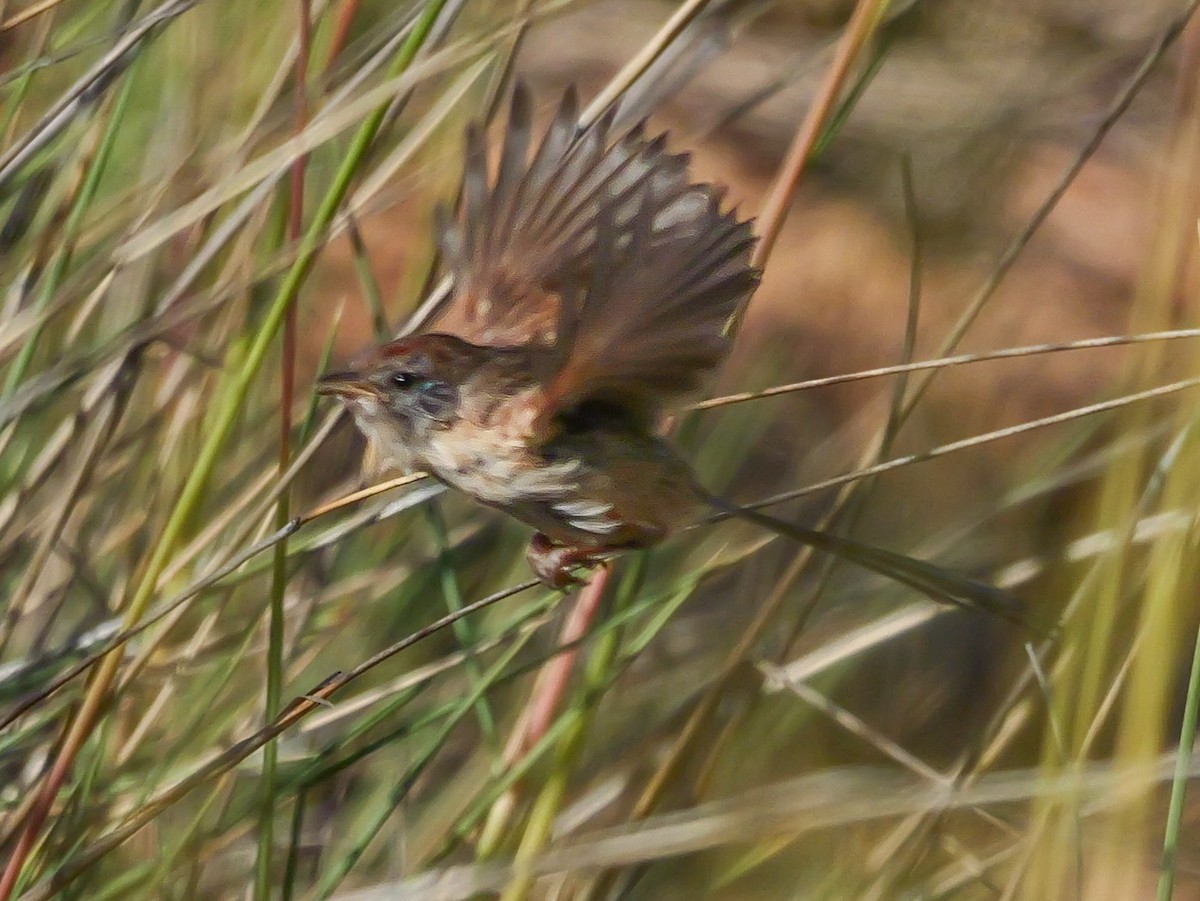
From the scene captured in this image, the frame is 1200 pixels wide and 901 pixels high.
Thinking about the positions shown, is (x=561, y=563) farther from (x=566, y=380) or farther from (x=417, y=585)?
(x=417, y=585)

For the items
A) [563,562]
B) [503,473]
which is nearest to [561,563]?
[563,562]

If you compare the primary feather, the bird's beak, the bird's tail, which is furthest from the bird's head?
the bird's tail

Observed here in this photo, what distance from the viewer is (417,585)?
6.96 feet

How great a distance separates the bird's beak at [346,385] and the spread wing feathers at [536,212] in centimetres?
20

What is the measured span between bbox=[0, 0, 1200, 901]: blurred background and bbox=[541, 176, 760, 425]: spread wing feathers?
22 cm

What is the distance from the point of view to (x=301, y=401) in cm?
229

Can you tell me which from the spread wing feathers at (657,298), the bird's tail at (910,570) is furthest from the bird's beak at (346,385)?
the bird's tail at (910,570)

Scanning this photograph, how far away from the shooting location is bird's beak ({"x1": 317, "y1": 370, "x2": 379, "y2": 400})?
1.67 metres

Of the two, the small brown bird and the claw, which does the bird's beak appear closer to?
the small brown bird

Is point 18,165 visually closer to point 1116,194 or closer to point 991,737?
point 991,737

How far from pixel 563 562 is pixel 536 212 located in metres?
0.43

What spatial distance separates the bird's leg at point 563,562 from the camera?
1675mm

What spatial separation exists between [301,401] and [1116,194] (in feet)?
9.77

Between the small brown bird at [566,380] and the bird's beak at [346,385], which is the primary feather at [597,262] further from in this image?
the bird's beak at [346,385]
